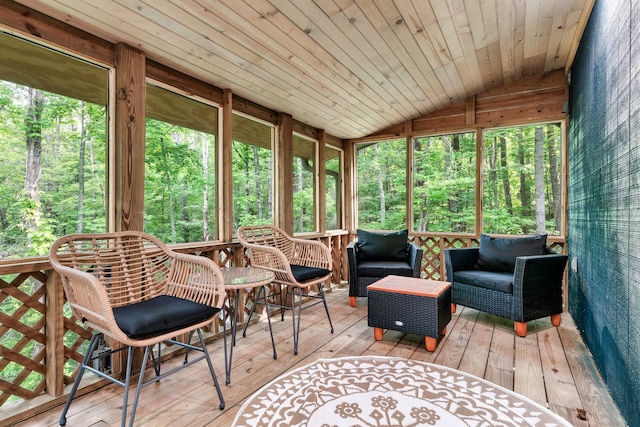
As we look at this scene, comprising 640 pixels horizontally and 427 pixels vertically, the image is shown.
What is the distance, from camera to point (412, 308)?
2398 mm

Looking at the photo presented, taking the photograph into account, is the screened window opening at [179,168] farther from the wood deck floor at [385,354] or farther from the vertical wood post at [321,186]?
the vertical wood post at [321,186]

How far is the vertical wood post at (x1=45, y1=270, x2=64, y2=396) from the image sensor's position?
1785 mm

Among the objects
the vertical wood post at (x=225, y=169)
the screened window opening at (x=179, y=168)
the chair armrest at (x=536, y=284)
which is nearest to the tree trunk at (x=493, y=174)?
the chair armrest at (x=536, y=284)

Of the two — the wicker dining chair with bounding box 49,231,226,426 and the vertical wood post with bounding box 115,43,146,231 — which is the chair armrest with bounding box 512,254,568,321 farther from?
the vertical wood post with bounding box 115,43,146,231

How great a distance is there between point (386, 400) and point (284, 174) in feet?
7.80

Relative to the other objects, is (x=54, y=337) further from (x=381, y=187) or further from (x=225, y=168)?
(x=381, y=187)

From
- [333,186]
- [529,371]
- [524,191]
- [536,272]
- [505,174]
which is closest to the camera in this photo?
[529,371]

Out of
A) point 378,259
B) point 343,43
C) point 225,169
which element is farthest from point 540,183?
point 225,169

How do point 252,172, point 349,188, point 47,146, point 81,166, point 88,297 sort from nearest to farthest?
point 88,297 → point 47,146 → point 81,166 → point 252,172 → point 349,188

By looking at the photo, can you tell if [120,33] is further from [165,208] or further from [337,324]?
[337,324]

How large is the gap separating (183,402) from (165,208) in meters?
1.32

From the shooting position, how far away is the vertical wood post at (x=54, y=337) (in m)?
1.79

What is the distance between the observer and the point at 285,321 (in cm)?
309

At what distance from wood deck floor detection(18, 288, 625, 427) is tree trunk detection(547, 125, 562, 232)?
103 cm
